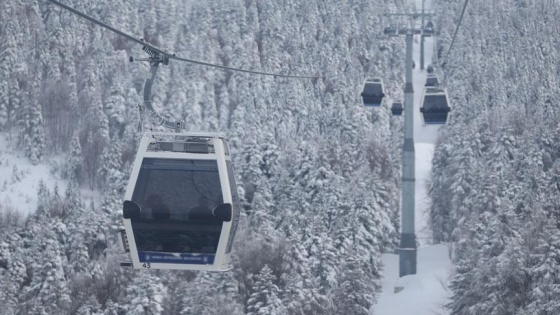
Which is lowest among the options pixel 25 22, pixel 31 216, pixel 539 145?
pixel 31 216

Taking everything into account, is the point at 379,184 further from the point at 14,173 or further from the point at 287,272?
the point at 14,173

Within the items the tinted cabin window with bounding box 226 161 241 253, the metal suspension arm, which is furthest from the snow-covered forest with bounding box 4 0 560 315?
the tinted cabin window with bounding box 226 161 241 253

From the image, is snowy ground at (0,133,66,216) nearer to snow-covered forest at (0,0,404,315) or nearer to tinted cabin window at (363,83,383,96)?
snow-covered forest at (0,0,404,315)

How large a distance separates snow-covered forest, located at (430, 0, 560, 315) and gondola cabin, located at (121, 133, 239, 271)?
1384 inches

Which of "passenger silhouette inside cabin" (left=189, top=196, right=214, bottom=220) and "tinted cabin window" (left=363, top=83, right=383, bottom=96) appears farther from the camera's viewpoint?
"tinted cabin window" (left=363, top=83, right=383, bottom=96)

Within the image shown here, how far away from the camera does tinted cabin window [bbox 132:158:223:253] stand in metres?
18.3

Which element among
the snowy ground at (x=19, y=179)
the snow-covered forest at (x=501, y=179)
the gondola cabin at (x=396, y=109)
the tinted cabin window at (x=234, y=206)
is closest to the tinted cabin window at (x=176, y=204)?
the tinted cabin window at (x=234, y=206)

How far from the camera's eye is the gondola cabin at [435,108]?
39.9 m

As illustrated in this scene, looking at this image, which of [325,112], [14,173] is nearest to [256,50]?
[325,112]

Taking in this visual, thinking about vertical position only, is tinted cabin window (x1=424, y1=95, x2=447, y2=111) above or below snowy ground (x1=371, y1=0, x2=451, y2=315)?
→ above

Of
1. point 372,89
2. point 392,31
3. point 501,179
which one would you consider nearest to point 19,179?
point 501,179

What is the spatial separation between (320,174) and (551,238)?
44221 mm

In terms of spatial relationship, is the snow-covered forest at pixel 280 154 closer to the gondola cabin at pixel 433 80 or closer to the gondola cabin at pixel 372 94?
the gondola cabin at pixel 433 80

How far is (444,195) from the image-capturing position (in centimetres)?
9562
